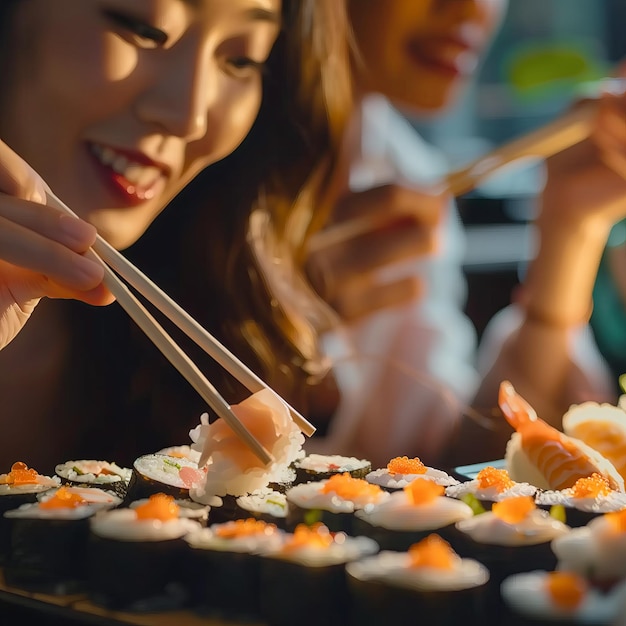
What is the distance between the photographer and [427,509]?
4.63 ft

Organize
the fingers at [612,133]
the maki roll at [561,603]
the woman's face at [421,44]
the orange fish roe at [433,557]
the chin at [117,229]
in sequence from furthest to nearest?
the woman's face at [421,44] → the fingers at [612,133] → the chin at [117,229] → the orange fish roe at [433,557] → the maki roll at [561,603]

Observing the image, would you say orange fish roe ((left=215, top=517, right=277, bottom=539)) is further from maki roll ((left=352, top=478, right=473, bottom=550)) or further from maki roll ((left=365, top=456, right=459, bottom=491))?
maki roll ((left=365, top=456, right=459, bottom=491))

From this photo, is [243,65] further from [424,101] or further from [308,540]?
[308,540]

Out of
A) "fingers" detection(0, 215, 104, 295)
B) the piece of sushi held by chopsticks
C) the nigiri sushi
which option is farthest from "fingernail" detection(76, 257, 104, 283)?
the nigiri sushi

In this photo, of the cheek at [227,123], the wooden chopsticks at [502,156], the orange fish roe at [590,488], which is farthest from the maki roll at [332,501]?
the wooden chopsticks at [502,156]

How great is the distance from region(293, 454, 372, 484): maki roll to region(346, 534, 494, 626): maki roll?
2.08 ft

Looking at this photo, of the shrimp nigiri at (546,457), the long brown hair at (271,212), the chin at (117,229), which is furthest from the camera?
the long brown hair at (271,212)

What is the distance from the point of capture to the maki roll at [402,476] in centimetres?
175

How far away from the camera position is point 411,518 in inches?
54.9

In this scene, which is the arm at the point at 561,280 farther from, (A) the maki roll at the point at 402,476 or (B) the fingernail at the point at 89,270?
(B) the fingernail at the point at 89,270

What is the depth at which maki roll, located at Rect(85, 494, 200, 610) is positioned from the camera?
4.19 feet

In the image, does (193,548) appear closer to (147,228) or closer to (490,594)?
(490,594)

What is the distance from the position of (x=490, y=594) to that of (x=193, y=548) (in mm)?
447

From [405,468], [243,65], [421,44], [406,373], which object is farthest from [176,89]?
[406,373]
